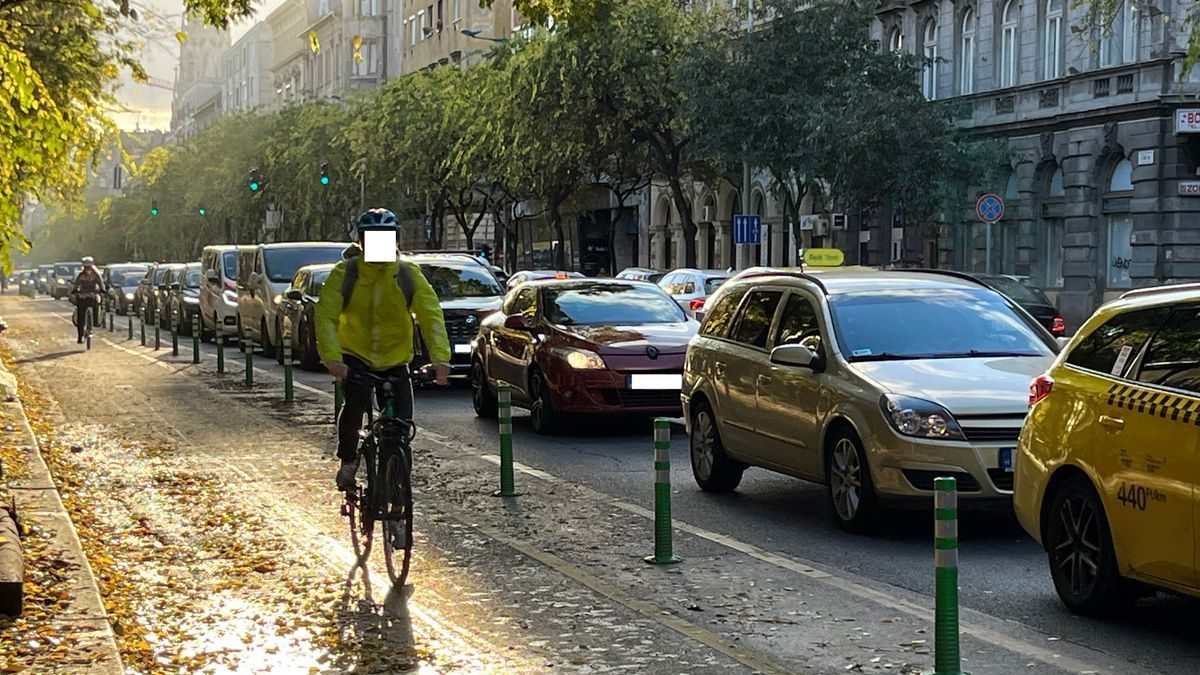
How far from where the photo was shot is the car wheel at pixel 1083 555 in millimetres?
8406

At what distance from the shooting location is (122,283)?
67.1 m

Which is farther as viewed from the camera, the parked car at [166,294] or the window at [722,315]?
the parked car at [166,294]

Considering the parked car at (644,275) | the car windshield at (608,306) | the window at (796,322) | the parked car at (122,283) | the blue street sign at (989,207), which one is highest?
the blue street sign at (989,207)

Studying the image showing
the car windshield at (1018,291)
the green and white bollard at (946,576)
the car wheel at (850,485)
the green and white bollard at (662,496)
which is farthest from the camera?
the car windshield at (1018,291)

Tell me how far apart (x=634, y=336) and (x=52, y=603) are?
10.2 m

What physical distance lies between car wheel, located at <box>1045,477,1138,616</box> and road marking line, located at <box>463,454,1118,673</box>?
0.34 meters

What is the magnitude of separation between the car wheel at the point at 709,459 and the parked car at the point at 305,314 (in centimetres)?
1463

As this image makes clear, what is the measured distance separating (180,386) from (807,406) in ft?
52.8

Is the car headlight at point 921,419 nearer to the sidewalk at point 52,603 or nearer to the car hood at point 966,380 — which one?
the car hood at point 966,380

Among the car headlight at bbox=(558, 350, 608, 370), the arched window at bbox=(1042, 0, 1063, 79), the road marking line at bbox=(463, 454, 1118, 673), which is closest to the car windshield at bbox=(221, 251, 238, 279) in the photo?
the arched window at bbox=(1042, 0, 1063, 79)

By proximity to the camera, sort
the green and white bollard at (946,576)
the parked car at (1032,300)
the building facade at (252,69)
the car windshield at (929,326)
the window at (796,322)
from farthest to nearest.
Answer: the building facade at (252,69) → the parked car at (1032,300) → the window at (796,322) → the car windshield at (929,326) → the green and white bollard at (946,576)

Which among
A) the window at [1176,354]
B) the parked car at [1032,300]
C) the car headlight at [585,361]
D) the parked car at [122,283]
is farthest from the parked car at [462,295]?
the parked car at [122,283]

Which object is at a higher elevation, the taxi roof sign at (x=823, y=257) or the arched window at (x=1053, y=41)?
the arched window at (x=1053, y=41)

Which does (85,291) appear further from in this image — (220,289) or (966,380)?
(966,380)
